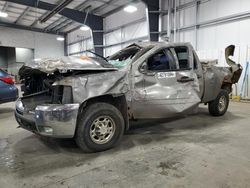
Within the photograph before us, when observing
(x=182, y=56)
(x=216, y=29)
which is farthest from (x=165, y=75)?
(x=216, y=29)

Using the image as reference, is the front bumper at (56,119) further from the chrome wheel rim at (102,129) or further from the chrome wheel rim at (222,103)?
the chrome wheel rim at (222,103)

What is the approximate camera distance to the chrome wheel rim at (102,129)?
302 centimetres

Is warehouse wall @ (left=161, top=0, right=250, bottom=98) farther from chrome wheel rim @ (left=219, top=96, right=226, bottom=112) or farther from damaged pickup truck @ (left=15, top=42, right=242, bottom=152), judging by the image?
damaged pickup truck @ (left=15, top=42, right=242, bottom=152)

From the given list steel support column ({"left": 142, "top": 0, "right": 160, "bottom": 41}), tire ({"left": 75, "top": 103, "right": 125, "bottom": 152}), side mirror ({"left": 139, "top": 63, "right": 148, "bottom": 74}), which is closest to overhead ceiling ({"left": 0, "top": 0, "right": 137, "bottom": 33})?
steel support column ({"left": 142, "top": 0, "right": 160, "bottom": 41})

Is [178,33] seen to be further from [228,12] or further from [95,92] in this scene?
[95,92]

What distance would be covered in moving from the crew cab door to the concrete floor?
20.6 inches

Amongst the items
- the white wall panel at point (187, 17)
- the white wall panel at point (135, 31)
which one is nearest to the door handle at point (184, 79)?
the white wall panel at point (187, 17)

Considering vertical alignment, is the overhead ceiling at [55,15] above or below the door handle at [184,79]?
above

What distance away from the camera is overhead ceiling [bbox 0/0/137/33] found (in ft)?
43.8

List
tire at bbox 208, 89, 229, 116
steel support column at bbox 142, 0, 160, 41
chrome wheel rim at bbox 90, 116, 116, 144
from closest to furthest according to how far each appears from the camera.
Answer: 1. chrome wheel rim at bbox 90, 116, 116, 144
2. tire at bbox 208, 89, 229, 116
3. steel support column at bbox 142, 0, 160, 41

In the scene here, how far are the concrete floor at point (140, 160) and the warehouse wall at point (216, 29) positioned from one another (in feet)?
18.5

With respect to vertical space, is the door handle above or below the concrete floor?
above

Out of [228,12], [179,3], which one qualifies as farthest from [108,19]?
[228,12]

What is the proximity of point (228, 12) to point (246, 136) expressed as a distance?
703 centimetres
